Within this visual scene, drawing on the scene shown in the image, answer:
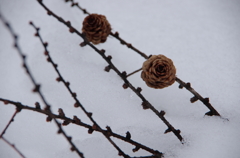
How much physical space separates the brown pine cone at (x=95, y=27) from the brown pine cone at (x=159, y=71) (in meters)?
0.17

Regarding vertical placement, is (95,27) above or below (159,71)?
above

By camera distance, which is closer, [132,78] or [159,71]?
[159,71]

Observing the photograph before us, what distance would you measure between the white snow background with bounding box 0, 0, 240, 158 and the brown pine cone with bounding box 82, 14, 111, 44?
0.20m

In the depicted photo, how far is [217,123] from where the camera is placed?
24.0 inches

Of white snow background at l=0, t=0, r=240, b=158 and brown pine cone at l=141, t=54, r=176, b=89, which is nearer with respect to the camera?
brown pine cone at l=141, t=54, r=176, b=89

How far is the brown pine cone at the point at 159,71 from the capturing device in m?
0.48

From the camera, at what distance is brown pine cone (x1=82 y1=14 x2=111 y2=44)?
0.56 m

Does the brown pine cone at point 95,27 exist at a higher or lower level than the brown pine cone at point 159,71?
higher

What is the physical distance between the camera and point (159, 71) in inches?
18.8

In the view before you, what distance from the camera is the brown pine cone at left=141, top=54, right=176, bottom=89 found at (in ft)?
1.57

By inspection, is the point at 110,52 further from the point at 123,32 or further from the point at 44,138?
the point at 44,138

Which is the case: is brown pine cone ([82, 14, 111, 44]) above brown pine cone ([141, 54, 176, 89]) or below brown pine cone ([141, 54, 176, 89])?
above

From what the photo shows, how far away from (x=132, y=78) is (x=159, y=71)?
10.8 inches

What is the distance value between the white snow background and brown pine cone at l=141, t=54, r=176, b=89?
0.20 meters
